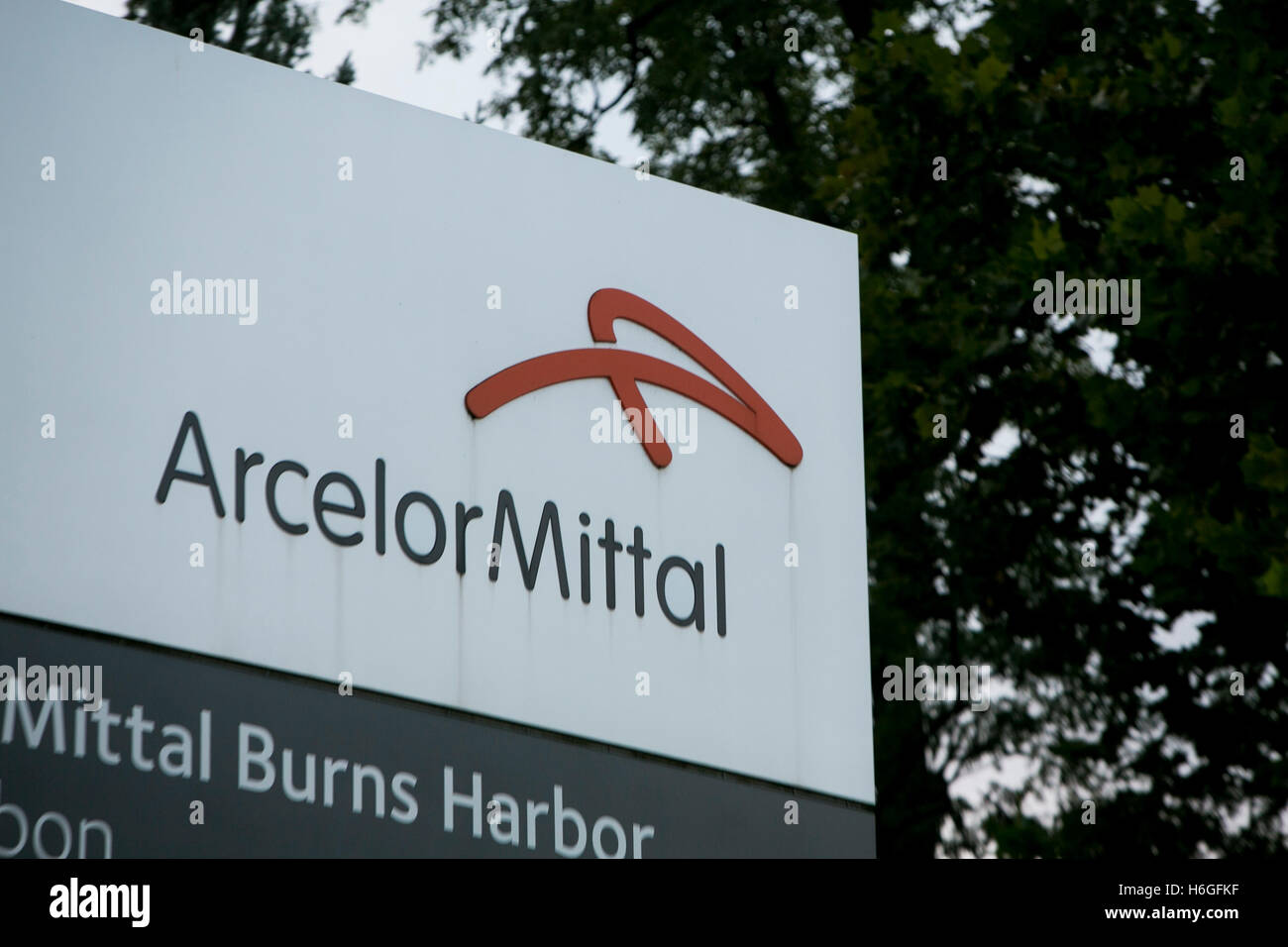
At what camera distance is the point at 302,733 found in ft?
18.6

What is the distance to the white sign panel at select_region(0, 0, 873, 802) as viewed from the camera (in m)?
5.51

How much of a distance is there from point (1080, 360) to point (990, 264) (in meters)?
1.10

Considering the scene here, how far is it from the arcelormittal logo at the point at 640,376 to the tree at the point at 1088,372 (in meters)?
4.36

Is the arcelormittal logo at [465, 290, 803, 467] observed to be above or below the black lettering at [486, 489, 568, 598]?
above

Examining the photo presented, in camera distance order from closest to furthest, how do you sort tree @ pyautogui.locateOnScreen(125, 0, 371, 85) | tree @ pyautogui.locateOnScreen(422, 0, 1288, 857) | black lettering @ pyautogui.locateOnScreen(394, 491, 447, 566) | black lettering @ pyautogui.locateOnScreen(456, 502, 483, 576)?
black lettering @ pyautogui.locateOnScreen(394, 491, 447, 566) < black lettering @ pyautogui.locateOnScreen(456, 502, 483, 576) < tree @ pyautogui.locateOnScreen(422, 0, 1288, 857) < tree @ pyautogui.locateOnScreen(125, 0, 371, 85)

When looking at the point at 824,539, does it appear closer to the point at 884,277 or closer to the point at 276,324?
the point at 276,324

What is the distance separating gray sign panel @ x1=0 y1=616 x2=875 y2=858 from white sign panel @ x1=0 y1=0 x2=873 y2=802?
103mm

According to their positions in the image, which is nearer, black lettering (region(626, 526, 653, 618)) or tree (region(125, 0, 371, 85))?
black lettering (region(626, 526, 653, 618))

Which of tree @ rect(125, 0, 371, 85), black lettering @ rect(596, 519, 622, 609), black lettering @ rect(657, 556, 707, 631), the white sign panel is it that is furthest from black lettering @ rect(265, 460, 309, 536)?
tree @ rect(125, 0, 371, 85)

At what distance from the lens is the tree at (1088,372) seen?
1123 cm

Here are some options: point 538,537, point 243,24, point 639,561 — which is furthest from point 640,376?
point 243,24

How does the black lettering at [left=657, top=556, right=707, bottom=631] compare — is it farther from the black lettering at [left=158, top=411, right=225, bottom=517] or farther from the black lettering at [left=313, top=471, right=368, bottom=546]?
the black lettering at [left=158, top=411, right=225, bottom=517]

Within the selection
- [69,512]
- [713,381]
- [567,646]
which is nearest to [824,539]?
[713,381]

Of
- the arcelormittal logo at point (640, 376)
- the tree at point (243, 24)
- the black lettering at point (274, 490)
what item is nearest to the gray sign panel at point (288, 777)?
the black lettering at point (274, 490)
